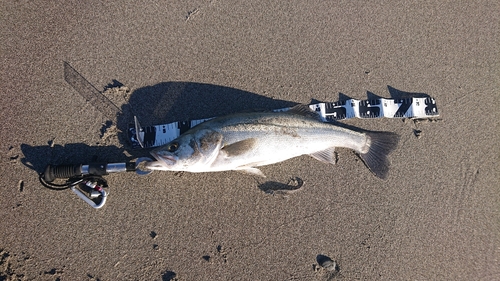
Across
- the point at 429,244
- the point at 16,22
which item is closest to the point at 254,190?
the point at 429,244

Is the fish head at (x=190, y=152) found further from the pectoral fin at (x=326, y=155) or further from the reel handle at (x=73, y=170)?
the pectoral fin at (x=326, y=155)

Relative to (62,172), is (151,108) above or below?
above

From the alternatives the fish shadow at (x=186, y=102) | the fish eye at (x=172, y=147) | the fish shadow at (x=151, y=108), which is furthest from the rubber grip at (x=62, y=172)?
the fish eye at (x=172, y=147)

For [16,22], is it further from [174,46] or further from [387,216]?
[387,216]

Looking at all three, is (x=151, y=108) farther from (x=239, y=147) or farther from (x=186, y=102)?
(x=239, y=147)

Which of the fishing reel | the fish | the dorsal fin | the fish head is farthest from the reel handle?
the dorsal fin

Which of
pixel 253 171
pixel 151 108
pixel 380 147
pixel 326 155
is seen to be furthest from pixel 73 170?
pixel 380 147

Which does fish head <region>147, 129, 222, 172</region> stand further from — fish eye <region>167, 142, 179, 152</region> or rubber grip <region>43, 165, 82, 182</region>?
rubber grip <region>43, 165, 82, 182</region>
